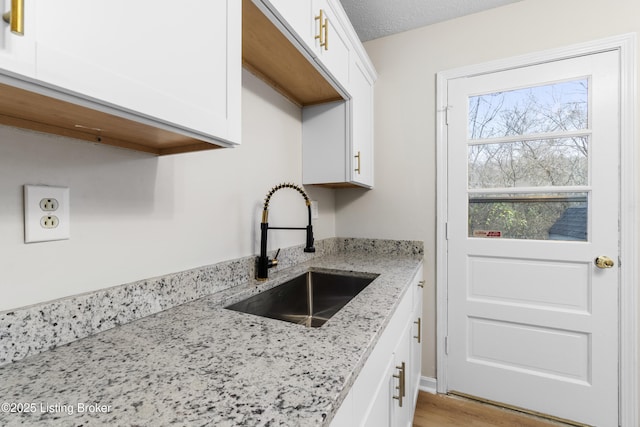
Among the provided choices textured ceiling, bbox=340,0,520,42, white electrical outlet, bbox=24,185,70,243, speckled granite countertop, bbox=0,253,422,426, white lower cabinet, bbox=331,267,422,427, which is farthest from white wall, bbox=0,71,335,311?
textured ceiling, bbox=340,0,520,42

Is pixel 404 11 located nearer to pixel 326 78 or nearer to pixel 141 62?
pixel 326 78

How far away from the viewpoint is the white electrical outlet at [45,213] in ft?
2.00

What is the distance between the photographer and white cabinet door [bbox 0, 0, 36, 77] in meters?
0.35

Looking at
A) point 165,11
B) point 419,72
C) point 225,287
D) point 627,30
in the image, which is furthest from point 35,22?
point 627,30

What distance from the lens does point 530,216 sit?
1676 mm

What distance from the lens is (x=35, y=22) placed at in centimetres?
38

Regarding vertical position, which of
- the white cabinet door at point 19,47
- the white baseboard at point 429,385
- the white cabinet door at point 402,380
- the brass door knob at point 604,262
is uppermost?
the white cabinet door at point 19,47

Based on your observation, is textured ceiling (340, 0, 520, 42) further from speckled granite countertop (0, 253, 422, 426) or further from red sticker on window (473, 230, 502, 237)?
speckled granite countertop (0, 253, 422, 426)

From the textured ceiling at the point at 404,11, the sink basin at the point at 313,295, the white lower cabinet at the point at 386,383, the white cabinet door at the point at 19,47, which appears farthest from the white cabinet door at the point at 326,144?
the white cabinet door at the point at 19,47

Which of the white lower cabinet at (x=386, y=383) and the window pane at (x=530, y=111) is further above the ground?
the window pane at (x=530, y=111)

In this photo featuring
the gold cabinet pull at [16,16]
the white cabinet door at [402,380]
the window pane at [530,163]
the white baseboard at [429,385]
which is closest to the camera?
the gold cabinet pull at [16,16]

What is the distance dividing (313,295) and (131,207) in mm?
941

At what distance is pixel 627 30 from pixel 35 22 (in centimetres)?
242

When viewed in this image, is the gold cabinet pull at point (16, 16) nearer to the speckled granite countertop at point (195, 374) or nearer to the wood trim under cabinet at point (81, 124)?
the wood trim under cabinet at point (81, 124)
